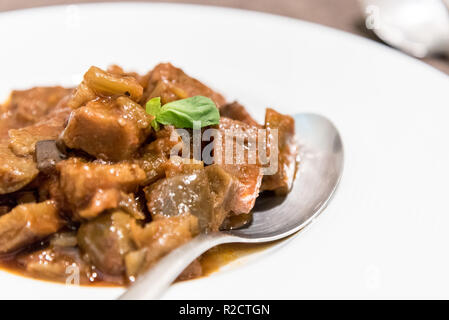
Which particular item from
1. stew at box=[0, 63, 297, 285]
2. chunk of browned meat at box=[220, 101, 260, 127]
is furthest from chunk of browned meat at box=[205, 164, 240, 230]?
chunk of browned meat at box=[220, 101, 260, 127]

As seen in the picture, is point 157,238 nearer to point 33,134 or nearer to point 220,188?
point 220,188

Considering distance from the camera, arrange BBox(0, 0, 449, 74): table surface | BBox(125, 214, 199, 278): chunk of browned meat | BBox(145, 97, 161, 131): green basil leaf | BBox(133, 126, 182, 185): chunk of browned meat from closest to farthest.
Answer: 1. BBox(125, 214, 199, 278): chunk of browned meat
2. BBox(133, 126, 182, 185): chunk of browned meat
3. BBox(145, 97, 161, 131): green basil leaf
4. BBox(0, 0, 449, 74): table surface

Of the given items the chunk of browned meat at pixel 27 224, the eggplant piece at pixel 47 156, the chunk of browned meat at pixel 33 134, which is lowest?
the chunk of browned meat at pixel 27 224

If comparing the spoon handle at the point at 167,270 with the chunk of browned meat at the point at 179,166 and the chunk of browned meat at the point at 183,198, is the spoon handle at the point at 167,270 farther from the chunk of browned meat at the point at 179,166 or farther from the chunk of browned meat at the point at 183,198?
the chunk of browned meat at the point at 179,166

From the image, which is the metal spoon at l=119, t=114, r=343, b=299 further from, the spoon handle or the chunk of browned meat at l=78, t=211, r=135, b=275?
the chunk of browned meat at l=78, t=211, r=135, b=275

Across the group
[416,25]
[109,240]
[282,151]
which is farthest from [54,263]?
[416,25]

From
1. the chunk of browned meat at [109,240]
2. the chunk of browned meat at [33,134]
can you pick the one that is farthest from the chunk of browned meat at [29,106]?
the chunk of browned meat at [109,240]
